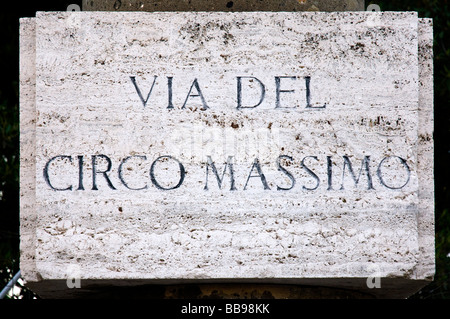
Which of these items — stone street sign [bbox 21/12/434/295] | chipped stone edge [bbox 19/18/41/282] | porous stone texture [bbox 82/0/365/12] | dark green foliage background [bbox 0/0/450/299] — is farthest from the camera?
dark green foliage background [bbox 0/0/450/299]

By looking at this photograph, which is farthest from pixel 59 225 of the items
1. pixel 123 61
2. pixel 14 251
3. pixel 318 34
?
pixel 14 251

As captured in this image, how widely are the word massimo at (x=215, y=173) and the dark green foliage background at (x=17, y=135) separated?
2379mm

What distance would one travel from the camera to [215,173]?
335 centimetres

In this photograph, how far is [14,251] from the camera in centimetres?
612

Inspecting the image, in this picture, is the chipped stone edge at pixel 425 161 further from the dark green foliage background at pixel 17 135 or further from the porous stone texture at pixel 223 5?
the dark green foliage background at pixel 17 135

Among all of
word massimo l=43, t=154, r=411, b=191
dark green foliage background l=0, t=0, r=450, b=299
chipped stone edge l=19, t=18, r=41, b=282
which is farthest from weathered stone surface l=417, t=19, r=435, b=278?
dark green foliage background l=0, t=0, r=450, b=299

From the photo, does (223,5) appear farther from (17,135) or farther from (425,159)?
(17,135)

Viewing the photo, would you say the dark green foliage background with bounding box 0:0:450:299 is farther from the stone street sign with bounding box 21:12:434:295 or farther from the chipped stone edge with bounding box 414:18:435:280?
the stone street sign with bounding box 21:12:434:295

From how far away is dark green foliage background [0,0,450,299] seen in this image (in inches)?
226

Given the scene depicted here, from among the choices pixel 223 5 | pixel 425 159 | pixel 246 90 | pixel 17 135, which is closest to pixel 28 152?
pixel 246 90

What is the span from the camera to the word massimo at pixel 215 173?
11.0ft

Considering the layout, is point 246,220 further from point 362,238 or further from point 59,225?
point 59,225

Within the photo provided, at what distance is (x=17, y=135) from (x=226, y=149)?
296 cm

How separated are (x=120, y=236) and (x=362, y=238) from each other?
1.01m
